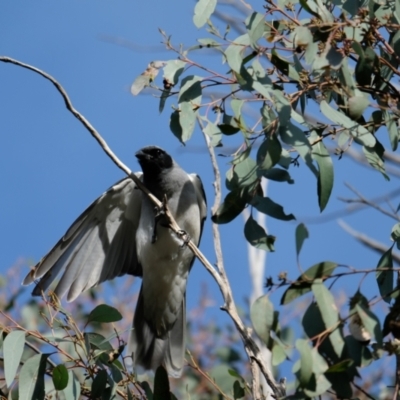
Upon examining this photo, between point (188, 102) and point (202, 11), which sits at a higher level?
point (202, 11)

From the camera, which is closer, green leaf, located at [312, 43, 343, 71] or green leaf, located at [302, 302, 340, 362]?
green leaf, located at [302, 302, 340, 362]

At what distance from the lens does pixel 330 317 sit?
7.16 ft

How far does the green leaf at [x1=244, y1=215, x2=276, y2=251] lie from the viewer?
268 centimetres

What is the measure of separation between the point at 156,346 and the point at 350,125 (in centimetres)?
296

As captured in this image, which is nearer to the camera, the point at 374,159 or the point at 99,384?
the point at 374,159

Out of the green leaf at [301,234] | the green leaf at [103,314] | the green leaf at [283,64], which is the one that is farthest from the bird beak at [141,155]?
the green leaf at [301,234]

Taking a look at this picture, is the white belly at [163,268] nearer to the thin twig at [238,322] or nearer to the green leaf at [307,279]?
the thin twig at [238,322]

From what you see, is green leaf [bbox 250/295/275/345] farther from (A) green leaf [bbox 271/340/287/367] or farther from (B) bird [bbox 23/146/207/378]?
(B) bird [bbox 23/146/207/378]

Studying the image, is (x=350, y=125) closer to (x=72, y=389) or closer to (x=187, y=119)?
(x=187, y=119)

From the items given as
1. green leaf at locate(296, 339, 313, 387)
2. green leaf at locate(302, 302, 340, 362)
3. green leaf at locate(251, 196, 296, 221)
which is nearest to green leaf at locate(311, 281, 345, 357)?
green leaf at locate(302, 302, 340, 362)

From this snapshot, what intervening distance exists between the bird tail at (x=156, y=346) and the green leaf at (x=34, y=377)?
2.10 metres

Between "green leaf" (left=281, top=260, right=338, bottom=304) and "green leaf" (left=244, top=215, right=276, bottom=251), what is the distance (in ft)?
1.22

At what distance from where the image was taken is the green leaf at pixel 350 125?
2461 mm

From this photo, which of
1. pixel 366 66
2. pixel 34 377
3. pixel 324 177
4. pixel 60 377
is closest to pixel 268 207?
pixel 324 177
